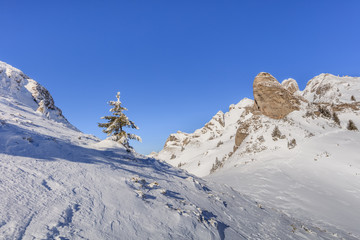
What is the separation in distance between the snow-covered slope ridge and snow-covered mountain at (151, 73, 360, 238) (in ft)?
80.0

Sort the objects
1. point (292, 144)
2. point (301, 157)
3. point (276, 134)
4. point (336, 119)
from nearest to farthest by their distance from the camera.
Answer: point (301, 157) → point (292, 144) → point (276, 134) → point (336, 119)

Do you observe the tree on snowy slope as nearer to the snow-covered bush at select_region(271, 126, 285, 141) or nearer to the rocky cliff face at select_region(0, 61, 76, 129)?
the rocky cliff face at select_region(0, 61, 76, 129)

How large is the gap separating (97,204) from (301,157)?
3350 centimetres

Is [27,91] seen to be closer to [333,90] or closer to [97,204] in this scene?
[97,204]

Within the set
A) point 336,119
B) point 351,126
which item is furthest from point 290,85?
point 351,126

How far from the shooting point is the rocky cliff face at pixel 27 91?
26.6 metres

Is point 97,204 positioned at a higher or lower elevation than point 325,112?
lower

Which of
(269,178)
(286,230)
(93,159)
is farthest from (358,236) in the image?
(93,159)

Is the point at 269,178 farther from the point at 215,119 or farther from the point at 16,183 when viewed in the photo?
the point at 215,119

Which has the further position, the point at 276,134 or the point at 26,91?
the point at 276,134

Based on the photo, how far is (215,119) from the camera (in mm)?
130250

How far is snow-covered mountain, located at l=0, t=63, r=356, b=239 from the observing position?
16.9ft

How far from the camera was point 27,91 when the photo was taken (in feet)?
100

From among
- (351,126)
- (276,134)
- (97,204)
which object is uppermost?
(351,126)
